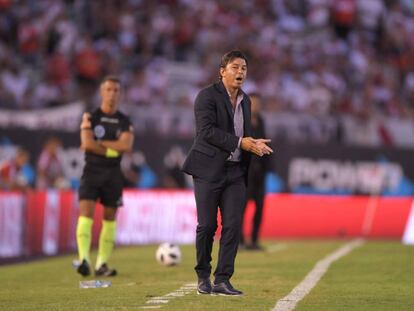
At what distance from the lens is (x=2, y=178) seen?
1880 centimetres

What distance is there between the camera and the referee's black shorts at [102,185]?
12000 mm

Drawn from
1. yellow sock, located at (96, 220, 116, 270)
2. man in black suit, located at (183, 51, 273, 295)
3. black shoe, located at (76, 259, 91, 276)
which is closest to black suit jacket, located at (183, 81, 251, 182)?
man in black suit, located at (183, 51, 273, 295)

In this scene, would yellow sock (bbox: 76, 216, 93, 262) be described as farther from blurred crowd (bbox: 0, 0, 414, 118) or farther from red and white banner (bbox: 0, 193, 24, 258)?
blurred crowd (bbox: 0, 0, 414, 118)

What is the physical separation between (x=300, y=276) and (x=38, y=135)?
1183cm

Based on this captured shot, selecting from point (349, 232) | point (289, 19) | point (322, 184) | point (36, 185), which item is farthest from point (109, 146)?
point (289, 19)

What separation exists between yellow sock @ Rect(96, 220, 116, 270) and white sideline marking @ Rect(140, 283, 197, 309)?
7.04 feet

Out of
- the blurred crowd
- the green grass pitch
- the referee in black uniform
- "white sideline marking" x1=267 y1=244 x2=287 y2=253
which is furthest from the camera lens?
the blurred crowd

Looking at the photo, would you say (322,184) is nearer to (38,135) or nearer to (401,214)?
(401,214)

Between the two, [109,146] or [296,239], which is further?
[296,239]

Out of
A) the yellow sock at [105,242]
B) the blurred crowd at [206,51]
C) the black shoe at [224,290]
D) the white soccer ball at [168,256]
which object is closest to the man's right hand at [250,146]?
the black shoe at [224,290]

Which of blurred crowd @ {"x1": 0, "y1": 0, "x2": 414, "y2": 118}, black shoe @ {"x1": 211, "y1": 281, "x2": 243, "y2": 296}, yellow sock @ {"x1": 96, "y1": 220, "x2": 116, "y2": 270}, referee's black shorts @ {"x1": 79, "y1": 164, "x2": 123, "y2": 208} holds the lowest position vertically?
black shoe @ {"x1": 211, "y1": 281, "x2": 243, "y2": 296}

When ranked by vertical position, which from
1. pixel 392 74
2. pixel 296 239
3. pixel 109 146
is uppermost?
pixel 392 74

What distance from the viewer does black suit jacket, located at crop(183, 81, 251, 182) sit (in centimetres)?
908

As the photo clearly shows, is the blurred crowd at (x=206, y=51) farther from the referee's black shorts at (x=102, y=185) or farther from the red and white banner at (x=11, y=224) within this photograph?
the referee's black shorts at (x=102, y=185)
